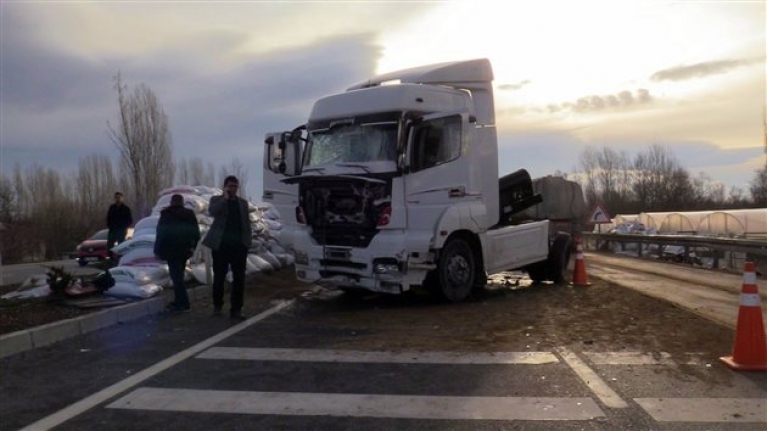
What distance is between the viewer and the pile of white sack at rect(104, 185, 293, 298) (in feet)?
32.6

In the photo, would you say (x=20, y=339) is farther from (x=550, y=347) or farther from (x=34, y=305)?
(x=550, y=347)

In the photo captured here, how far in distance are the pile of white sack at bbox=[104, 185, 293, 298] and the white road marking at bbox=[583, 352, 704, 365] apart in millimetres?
6723

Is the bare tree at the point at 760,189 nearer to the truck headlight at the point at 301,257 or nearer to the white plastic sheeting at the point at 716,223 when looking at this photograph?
the white plastic sheeting at the point at 716,223

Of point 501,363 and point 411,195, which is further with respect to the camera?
point 411,195

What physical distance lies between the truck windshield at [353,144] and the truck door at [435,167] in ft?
1.20

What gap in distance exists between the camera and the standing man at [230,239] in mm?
8992

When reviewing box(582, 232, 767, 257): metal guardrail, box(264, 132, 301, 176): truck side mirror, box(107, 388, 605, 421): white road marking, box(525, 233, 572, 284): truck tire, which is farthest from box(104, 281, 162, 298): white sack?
box(582, 232, 767, 257): metal guardrail

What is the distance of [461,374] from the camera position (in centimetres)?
582

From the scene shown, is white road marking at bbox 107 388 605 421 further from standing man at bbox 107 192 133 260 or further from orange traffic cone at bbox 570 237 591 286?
standing man at bbox 107 192 133 260

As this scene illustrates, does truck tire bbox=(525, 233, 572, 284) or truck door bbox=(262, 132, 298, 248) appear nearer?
truck door bbox=(262, 132, 298, 248)

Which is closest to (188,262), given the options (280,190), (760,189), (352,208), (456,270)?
(280,190)

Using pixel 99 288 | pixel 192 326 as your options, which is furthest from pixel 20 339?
pixel 99 288

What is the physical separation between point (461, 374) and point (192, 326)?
4.20 metres

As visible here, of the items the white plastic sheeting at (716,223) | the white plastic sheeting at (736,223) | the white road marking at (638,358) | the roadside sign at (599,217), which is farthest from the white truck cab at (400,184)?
the white plastic sheeting at (736,223)
